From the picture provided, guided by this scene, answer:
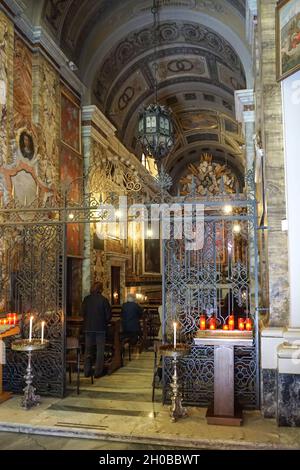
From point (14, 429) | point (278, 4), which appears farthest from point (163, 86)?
point (14, 429)

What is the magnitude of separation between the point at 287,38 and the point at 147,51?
941cm

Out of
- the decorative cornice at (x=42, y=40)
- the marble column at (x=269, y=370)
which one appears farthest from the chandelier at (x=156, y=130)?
the marble column at (x=269, y=370)

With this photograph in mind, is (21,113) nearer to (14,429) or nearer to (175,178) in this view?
(14,429)

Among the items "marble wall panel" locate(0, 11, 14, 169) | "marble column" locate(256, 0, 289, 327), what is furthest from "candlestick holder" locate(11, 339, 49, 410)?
"marble wall panel" locate(0, 11, 14, 169)

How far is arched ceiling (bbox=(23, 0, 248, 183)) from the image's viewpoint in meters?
11.5

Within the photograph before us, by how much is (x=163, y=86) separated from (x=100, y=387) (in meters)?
12.3

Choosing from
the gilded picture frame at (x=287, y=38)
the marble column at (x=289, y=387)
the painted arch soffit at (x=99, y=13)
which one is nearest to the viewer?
the marble column at (x=289, y=387)

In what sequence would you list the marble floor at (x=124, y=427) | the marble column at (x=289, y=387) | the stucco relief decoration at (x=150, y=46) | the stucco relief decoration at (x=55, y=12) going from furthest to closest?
the stucco relief decoration at (x=150, y=46), the stucco relief decoration at (x=55, y=12), the marble column at (x=289, y=387), the marble floor at (x=124, y=427)

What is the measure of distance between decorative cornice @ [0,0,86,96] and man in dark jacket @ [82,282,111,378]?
5.46 meters

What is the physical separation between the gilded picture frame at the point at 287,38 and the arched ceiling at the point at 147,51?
572cm

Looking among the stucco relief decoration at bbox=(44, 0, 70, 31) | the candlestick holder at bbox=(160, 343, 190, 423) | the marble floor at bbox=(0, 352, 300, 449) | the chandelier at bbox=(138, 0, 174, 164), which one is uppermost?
the stucco relief decoration at bbox=(44, 0, 70, 31)

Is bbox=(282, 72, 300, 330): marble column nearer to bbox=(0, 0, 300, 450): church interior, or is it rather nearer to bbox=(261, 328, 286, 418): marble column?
bbox=(0, 0, 300, 450): church interior

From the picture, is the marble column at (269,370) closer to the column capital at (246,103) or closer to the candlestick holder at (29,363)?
the candlestick holder at (29,363)

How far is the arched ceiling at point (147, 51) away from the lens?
11.5 metres
